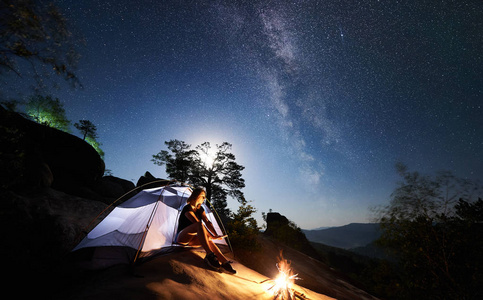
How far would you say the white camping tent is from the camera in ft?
13.0

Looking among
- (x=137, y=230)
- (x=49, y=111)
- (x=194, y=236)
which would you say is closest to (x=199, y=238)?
(x=194, y=236)

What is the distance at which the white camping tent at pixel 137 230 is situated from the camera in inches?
156

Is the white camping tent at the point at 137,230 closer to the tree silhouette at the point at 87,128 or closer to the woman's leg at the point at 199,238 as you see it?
the woman's leg at the point at 199,238

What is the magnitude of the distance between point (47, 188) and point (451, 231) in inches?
895

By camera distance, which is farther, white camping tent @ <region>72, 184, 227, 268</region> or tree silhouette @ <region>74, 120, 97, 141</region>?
tree silhouette @ <region>74, 120, 97, 141</region>

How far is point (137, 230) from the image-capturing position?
14.9ft

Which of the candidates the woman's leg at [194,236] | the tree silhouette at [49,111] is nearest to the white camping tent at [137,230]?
the woman's leg at [194,236]

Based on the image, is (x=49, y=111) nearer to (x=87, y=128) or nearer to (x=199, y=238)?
(x=87, y=128)

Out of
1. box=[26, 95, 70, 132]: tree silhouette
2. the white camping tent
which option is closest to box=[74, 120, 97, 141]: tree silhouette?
box=[26, 95, 70, 132]: tree silhouette

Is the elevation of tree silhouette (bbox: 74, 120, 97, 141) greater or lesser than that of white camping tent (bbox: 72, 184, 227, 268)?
greater

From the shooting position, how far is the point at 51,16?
6414 millimetres

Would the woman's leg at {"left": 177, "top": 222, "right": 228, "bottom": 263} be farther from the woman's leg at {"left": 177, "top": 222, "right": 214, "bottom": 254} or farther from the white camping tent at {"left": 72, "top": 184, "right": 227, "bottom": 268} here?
the white camping tent at {"left": 72, "top": 184, "right": 227, "bottom": 268}

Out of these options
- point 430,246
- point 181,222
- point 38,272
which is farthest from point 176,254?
point 430,246

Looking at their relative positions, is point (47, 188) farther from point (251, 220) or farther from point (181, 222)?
point (251, 220)
